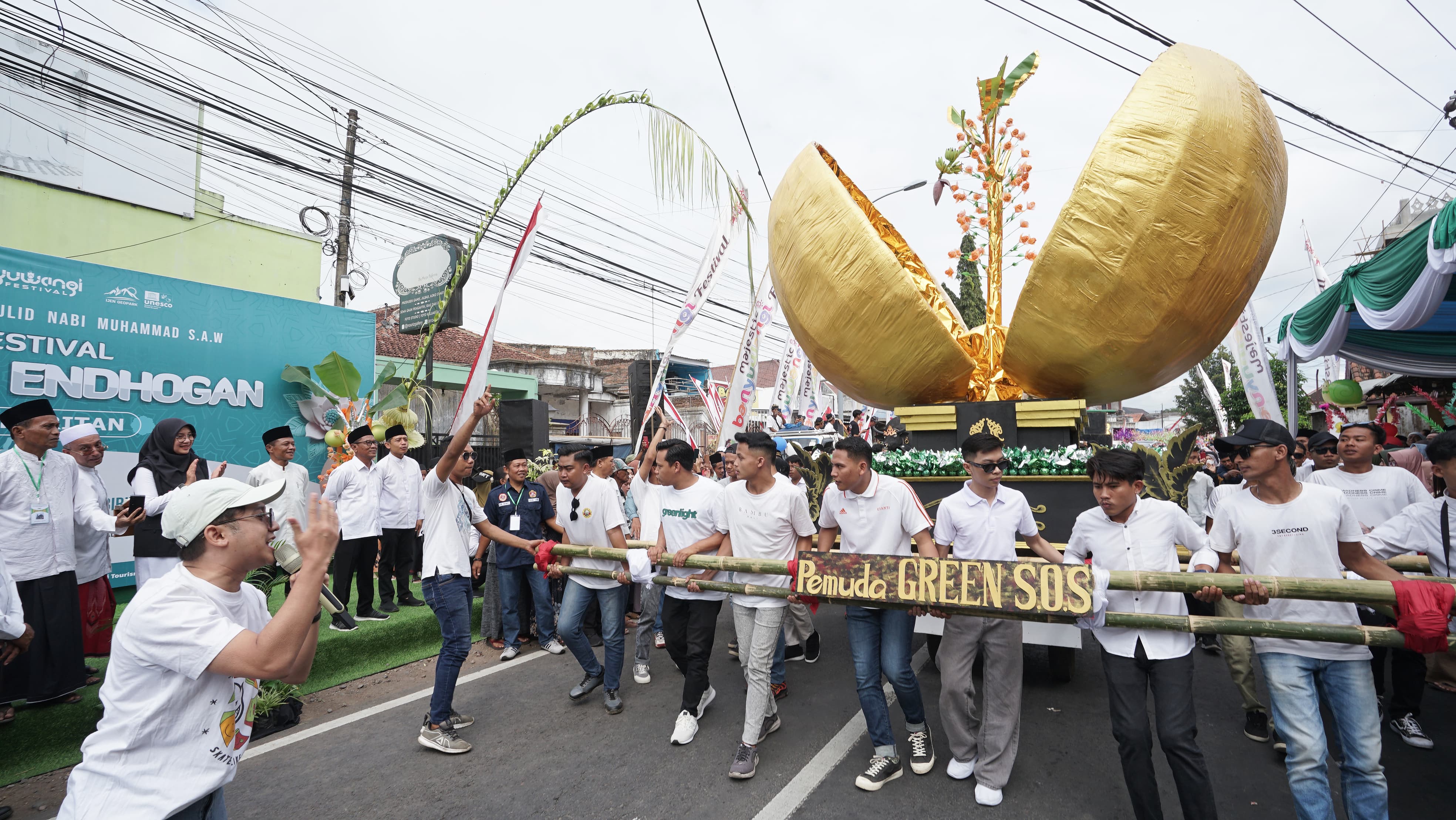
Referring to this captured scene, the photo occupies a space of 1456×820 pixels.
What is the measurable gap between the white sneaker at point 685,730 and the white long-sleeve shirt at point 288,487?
3403mm

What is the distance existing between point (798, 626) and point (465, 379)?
1452 centimetres

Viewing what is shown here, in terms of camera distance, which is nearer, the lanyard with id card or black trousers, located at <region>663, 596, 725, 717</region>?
the lanyard with id card

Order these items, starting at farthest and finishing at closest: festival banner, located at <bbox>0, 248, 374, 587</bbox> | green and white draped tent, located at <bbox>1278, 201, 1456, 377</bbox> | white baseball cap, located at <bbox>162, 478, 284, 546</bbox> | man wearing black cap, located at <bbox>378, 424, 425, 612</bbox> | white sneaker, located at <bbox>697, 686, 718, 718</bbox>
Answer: man wearing black cap, located at <bbox>378, 424, 425, 612</bbox> → festival banner, located at <bbox>0, 248, 374, 587</bbox> → green and white draped tent, located at <bbox>1278, 201, 1456, 377</bbox> → white sneaker, located at <bbox>697, 686, 718, 718</bbox> → white baseball cap, located at <bbox>162, 478, 284, 546</bbox>

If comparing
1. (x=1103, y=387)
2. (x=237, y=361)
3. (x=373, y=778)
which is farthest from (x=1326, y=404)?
(x=237, y=361)

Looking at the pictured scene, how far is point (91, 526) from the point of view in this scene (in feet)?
13.1

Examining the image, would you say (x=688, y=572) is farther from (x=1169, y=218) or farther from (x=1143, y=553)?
(x=1169, y=218)

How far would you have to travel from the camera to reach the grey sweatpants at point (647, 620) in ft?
16.5

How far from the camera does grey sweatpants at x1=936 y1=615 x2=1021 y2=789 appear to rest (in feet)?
10.3

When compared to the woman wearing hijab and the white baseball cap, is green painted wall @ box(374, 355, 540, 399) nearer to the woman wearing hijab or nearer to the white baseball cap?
the woman wearing hijab

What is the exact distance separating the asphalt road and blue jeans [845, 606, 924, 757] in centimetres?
25

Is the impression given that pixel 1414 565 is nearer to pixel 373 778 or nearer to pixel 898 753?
pixel 898 753

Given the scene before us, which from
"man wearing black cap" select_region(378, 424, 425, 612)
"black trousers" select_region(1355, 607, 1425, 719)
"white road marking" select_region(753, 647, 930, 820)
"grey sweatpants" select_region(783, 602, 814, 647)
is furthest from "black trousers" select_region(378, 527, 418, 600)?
"black trousers" select_region(1355, 607, 1425, 719)

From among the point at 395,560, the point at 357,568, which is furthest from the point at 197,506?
the point at 395,560

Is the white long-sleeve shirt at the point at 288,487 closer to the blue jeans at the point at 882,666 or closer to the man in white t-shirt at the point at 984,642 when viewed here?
the blue jeans at the point at 882,666
